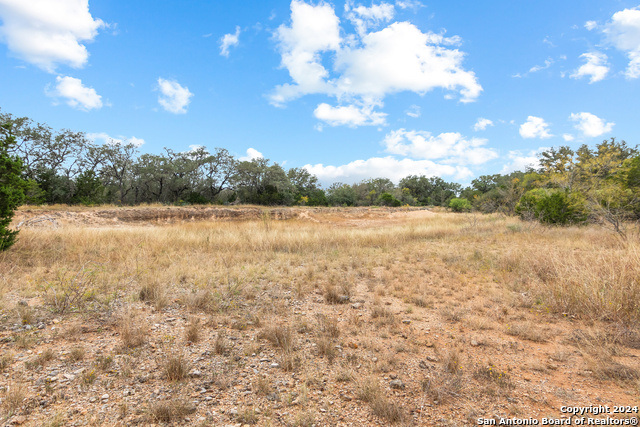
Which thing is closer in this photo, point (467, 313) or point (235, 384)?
point (235, 384)

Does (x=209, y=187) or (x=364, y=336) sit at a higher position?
(x=209, y=187)

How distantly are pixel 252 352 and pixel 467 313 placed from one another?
139 inches

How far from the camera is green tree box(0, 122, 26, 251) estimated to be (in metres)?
6.70

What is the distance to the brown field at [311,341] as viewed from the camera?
2.43 meters

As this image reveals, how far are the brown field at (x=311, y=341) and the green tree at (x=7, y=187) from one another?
→ 53 cm

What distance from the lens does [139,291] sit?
17.1ft

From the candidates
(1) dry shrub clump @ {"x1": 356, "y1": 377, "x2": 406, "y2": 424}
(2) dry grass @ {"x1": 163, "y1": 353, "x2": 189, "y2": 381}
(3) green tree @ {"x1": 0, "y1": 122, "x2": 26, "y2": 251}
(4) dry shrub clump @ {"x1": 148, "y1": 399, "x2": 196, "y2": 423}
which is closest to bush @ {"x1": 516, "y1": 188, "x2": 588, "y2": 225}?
(1) dry shrub clump @ {"x1": 356, "y1": 377, "x2": 406, "y2": 424}

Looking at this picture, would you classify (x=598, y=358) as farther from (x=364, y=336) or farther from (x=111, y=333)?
A: (x=111, y=333)

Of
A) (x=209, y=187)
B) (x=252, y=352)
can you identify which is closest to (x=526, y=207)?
(x=252, y=352)

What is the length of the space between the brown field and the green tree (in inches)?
20.9

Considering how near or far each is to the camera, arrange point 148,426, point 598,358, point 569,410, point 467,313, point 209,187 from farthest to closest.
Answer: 1. point 209,187
2. point 467,313
3. point 598,358
4. point 569,410
5. point 148,426

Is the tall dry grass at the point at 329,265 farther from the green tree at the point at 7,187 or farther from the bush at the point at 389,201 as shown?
the bush at the point at 389,201

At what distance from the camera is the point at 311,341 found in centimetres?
363

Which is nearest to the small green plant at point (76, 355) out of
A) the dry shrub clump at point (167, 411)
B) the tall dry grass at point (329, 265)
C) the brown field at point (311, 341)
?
the brown field at point (311, 341)
